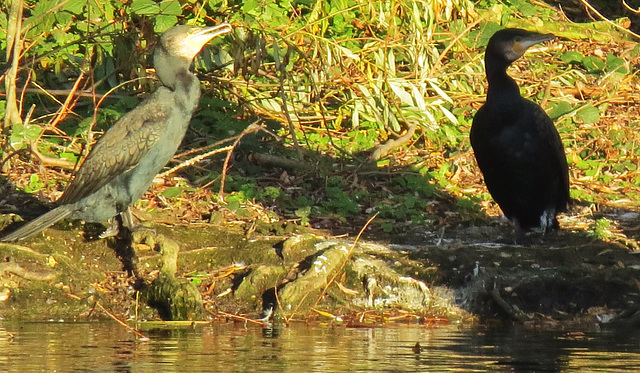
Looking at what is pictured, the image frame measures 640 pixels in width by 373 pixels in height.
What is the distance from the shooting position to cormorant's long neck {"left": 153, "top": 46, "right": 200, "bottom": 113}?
6.42 m

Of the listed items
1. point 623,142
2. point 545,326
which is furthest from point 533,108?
point 623,142

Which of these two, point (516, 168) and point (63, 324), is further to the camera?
point (516, 168)

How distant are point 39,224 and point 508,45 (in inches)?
130

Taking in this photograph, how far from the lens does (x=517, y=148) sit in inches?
279

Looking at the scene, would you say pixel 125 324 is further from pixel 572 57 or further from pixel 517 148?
pixel 572 57

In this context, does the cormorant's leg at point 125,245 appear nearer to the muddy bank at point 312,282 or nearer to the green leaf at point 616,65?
the muddy bank at point 312,282

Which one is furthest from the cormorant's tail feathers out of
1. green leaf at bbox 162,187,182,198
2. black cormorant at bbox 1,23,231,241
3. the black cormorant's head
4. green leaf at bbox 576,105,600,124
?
green leaf at bbox 576,105,600,124

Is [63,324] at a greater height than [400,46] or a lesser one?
lesser

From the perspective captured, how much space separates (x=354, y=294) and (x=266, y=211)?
149 centimetres

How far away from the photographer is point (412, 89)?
8.95 metres

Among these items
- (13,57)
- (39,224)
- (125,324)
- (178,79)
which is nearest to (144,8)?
(13,57)

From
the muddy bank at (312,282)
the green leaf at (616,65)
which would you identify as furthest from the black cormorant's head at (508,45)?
the green leaf at (616,65)

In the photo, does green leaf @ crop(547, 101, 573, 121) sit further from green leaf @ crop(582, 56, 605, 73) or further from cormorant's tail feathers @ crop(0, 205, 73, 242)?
cormorant's tail feathers @ crop(0, 205, 73, 242)

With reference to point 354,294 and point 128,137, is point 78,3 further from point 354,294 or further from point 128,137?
point 354,294
